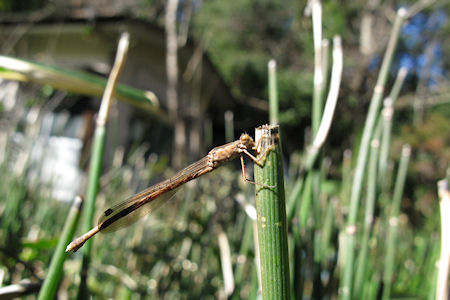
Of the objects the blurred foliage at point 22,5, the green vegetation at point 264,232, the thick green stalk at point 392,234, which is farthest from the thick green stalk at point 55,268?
the blurred foliage at point 22,5

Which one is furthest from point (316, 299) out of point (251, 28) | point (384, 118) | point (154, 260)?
point (251, 28)

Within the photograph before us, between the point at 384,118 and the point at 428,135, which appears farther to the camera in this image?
the point at 428,135

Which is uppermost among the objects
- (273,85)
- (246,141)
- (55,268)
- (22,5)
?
(22,5)

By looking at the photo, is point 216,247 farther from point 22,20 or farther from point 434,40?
point 434,40

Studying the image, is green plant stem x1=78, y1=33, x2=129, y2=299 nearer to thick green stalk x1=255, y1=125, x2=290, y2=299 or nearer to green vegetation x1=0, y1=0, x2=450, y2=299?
green vegetation x1=0, y1=0, x2=450, y2=299

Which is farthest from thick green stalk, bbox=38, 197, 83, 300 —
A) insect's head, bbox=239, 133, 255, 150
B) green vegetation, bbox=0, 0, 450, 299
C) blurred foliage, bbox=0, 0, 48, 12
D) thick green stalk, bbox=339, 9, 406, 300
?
blurred foliage, bbox=0, 0, 48, 12

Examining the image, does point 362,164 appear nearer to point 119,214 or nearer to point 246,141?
point 246,141

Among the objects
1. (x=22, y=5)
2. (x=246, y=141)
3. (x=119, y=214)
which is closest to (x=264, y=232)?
(x=246, y=141)

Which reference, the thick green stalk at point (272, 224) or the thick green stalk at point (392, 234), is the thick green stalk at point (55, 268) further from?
the thick green stalk at point (392, 234)
